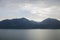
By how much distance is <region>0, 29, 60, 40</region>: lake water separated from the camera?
181 centimetres

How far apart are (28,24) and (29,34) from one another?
15 cm

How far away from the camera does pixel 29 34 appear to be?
184 cm

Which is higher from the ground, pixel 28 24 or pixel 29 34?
pixel 28 24

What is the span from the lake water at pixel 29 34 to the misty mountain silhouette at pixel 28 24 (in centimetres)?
5

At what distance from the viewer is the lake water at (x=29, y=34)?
5.94ft

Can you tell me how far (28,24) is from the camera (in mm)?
1810

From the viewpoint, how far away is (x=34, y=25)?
1809 mm


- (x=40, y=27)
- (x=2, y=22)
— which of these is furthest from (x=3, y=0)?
(x=40, y=27)

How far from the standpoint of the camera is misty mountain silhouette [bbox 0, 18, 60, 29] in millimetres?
1798

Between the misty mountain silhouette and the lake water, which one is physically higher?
the misty mountain silhouette

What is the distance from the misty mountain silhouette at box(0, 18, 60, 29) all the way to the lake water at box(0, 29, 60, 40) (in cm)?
5

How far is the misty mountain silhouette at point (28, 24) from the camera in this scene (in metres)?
1.80

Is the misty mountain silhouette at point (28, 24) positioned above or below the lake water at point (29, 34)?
above

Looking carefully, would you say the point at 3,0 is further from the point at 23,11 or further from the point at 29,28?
the point at 29,28
